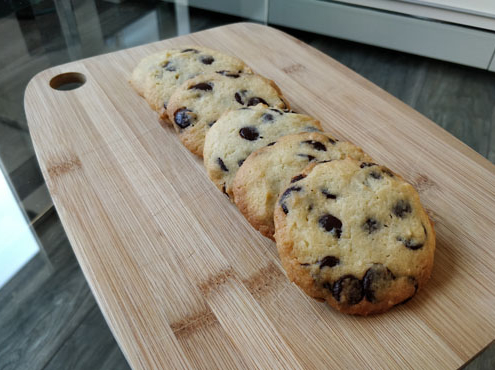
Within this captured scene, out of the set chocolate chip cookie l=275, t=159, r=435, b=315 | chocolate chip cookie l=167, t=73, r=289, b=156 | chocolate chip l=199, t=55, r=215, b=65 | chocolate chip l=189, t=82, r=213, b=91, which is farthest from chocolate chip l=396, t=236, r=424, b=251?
chocolate chip l=199, t=55, r=215, b=65

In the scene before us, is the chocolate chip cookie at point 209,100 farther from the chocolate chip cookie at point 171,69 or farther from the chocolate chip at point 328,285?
the chocolate chip at point 328,285

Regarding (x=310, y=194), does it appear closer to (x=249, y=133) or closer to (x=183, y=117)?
(x=249, y=133)

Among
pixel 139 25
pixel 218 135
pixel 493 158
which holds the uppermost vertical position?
pixel 218 135

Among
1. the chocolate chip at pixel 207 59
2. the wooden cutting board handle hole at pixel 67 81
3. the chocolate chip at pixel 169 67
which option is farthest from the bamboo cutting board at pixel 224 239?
the chocolate chip at pixel 207 59

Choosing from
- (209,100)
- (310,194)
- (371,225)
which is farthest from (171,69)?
(371,225)

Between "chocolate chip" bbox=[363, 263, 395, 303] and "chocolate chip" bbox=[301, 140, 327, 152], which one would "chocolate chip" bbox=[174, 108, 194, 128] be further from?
"chocolate chip" bbox=[363, 263, 395, 303]

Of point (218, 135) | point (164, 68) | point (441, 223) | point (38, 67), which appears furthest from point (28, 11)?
point (441, 223)

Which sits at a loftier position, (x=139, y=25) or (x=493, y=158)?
(x=139, y=25)

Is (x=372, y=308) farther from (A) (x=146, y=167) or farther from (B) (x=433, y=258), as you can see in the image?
(A) (x=146, y=167)
